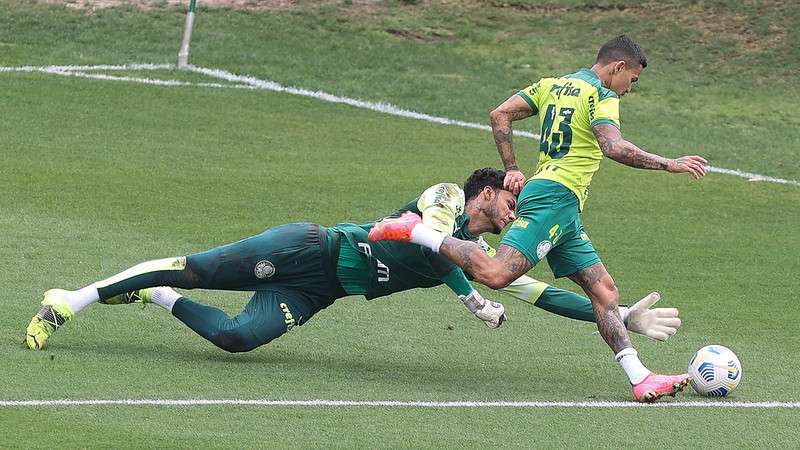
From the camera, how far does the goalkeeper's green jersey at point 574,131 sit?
10070 mm

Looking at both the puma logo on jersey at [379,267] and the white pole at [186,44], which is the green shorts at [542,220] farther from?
the white pole at [186,44]

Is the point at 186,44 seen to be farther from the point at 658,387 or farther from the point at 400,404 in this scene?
the point at 658,387

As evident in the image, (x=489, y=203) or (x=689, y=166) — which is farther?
(x=489, y=203)

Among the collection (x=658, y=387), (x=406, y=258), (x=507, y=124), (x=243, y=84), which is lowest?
(x=243, y=84)

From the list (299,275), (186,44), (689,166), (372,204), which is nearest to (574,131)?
(689,166)

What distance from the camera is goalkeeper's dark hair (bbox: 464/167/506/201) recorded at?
1037 centimetres

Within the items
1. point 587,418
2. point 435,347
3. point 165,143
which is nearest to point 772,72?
point 165,143

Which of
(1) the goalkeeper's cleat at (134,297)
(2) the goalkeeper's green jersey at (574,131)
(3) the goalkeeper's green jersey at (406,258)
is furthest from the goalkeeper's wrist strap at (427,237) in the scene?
(1) the goalkeeper's cleat at (134,297)

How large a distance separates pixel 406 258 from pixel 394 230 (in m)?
0.32

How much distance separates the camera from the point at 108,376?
9375 mm

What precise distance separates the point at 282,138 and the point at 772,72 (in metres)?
8.64

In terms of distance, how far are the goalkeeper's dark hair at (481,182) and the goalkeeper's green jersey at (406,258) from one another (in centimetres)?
17

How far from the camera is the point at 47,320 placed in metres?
10.0

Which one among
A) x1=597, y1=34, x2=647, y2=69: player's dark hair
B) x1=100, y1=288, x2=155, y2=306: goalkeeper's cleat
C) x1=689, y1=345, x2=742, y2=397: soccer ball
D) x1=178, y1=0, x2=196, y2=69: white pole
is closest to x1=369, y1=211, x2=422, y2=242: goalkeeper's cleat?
x1=100, y1=288, x2=155, y2=306: goalkeeper's cleat
